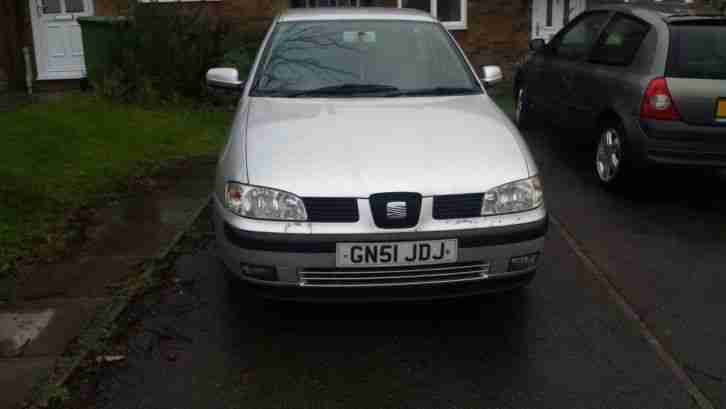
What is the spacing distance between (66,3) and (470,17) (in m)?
7.74

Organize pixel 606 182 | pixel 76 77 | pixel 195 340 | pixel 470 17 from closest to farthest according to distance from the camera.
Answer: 1. pixel 195 340
2. pixel 606 182
3. pixel 76 77
4. pixel 470 17

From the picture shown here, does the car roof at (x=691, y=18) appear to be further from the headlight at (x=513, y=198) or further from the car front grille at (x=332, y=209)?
the car front grille at (x=332, y=209)

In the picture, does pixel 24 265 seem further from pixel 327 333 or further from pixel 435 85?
pixel 435 85

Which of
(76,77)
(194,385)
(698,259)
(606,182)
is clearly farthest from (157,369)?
(76,77)

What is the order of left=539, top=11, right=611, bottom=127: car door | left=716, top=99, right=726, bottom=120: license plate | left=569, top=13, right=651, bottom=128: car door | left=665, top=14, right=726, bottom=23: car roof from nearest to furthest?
left=716, top=99, right=726, bottom=120: license plate
left=665, top=14, right=726, bottom=23: car roof
left=569, top=13, right=651, bottom=128: car door
left=539, top=11, right=611, bottom=127: car door

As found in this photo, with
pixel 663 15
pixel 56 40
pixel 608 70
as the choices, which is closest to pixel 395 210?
pixel 608 70

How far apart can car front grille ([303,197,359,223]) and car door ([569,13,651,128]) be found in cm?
385

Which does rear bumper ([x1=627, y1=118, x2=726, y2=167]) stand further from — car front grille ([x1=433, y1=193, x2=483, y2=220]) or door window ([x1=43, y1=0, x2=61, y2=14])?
door window ([x1=43, y1=0, x2=61, y2=14])

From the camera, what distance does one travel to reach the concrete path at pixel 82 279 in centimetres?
375

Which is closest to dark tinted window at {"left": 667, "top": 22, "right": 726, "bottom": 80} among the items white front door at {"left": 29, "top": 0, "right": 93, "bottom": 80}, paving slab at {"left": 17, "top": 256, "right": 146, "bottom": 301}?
paving slab at {"left": 17, "top": 256, "right": 146, "bottom": 301}

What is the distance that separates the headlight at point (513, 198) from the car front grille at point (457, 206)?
0.04 metres

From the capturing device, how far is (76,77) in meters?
14.1

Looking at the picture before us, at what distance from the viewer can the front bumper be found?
374 centimetres

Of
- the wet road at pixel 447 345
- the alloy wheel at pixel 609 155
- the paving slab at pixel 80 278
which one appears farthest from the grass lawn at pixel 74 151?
the alloy wheel at pixel 609 155
